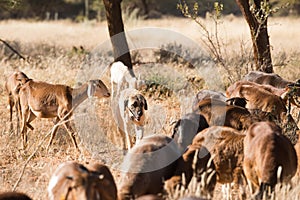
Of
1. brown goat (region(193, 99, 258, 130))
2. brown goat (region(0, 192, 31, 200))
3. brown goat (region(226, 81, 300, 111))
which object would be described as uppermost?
brown goat (region(226, 81, 300, 111))

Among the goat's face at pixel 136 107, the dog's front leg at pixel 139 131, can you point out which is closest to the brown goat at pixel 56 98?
the goat's face at pixel 136 107

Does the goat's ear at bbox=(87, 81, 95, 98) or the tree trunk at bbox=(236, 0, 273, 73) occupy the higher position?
the tree trunk at bbox=(236, 0, 273, 73)

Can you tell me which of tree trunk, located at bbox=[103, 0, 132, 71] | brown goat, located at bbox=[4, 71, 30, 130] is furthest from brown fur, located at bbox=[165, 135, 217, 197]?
tree trunk, located at bbox=[103, 0, 132, 71]

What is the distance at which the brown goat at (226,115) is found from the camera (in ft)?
28.9

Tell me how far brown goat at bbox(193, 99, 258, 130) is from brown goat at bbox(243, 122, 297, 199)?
1374mm

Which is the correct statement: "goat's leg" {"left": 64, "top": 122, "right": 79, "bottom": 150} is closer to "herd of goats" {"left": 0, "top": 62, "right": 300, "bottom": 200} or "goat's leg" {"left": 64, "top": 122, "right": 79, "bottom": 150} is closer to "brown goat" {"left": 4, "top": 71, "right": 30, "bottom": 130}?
"herd of goats" {"left": 0, "top": 62, "right": 300, "bottom": 200}

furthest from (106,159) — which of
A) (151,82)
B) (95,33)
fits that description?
(95,33)

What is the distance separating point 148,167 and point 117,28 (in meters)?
9.47

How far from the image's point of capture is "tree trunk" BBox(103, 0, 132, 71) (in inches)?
625

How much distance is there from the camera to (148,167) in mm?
6863

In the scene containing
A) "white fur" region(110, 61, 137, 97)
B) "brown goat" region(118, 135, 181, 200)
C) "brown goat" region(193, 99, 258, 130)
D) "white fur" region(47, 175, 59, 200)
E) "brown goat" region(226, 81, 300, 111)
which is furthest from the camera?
"white fur" region(110, 61, 137, 97)

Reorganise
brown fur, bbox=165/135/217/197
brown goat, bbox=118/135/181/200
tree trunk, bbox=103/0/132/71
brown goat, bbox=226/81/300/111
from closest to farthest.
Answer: brown goat, bbox=118/135/181/200
brown fur, bbox=165/135/217/197
brown goat, bbox=226/81/300/111
tree trunk, bbox=103/0/132/71

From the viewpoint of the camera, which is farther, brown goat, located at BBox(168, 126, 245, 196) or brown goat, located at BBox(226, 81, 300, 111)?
brown goat, located at BBox(226, 81, 300, 111)

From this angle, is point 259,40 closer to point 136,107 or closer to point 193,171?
point 136,107
